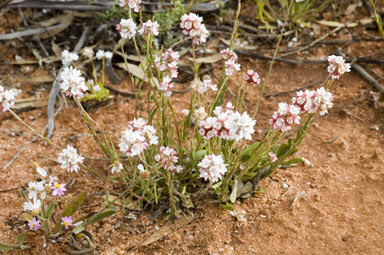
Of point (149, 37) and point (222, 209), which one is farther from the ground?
point (149, 37)

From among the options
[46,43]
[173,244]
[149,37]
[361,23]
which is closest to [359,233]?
[173,244]

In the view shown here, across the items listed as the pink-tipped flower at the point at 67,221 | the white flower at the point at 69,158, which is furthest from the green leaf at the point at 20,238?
the white flower at the point at 69,158

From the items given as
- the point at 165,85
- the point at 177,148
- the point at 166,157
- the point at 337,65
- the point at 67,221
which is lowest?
the point at 67,221

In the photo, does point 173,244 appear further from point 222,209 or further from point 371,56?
point 371,56

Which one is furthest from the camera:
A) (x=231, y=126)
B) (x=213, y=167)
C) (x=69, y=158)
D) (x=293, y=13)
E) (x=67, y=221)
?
(x=293, y=13)

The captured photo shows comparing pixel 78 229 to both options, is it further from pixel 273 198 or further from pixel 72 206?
pixel 273 198

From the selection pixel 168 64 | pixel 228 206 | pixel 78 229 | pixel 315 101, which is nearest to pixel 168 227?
pixel 228 206

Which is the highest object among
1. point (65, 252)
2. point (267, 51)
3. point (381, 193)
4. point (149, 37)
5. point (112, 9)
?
point (149, 37)

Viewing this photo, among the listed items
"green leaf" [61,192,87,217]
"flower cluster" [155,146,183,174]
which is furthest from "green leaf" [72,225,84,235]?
"flower cluster" [155,146,183,174]
